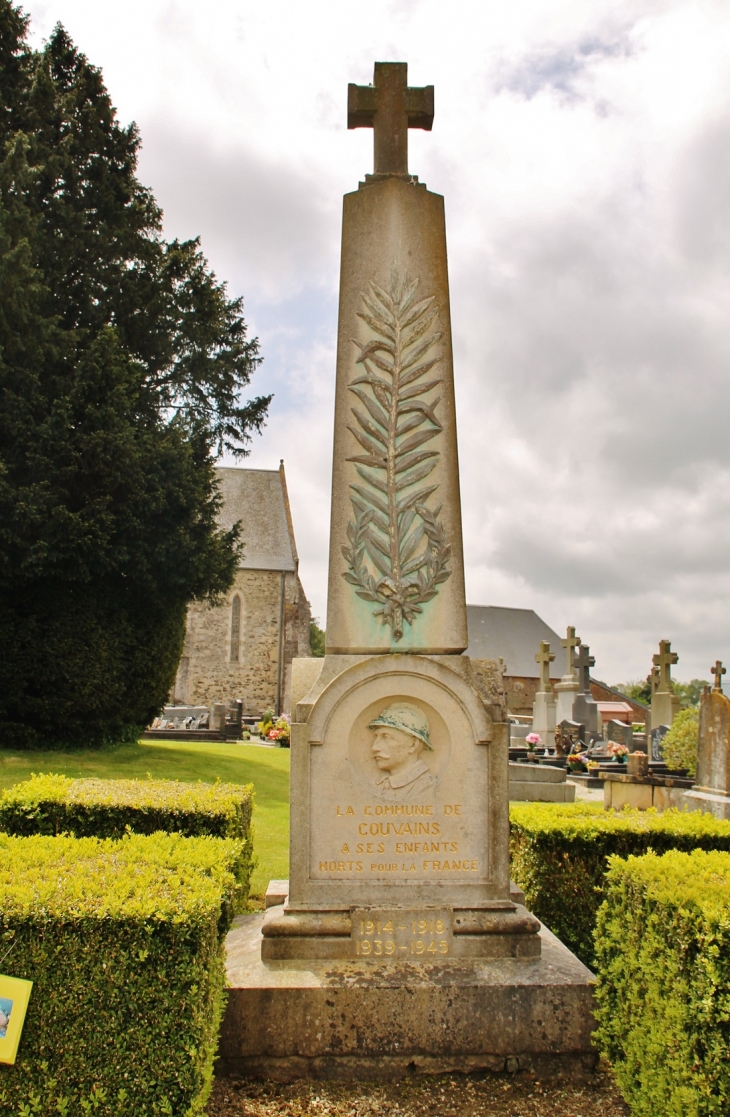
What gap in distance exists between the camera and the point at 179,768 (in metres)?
14.8

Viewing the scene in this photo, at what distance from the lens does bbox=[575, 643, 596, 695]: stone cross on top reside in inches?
963

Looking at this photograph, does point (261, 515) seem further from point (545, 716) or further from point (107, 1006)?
point (107, 1006)

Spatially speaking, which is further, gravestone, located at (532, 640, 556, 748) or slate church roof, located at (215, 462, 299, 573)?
slate church roof, located at (215, 462, 299, 573)

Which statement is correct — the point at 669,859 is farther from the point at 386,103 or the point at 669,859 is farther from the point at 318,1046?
the point at 386,103

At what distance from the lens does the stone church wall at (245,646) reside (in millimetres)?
36406

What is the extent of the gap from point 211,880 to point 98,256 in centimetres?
1748

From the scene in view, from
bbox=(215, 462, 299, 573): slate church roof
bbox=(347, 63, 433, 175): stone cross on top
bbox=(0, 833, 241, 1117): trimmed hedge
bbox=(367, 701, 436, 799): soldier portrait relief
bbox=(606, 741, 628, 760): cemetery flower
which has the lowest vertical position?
bbox=(606, 741, 628, 760): cemetery flower

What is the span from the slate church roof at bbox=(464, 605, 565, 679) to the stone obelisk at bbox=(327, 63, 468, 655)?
122 feet

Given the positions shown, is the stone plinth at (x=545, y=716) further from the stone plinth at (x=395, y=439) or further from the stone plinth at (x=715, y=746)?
the stone plinth at (x=395, y=439)

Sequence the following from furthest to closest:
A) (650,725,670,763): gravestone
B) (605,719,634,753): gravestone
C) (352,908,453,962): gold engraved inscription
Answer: (605,719,634,753): gravestone
(650,725,670,763): gravestone
(352,908,453,962): gold engraved inscription

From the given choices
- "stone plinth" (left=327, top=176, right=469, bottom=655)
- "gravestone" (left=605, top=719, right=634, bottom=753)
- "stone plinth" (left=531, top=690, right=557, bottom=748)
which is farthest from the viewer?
"stone plinth" (left=531, top=690, right=557, bottom=748)

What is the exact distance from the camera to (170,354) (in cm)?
1914

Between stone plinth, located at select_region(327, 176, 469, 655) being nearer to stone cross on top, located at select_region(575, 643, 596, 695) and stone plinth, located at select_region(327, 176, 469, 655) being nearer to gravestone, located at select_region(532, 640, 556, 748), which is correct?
gravestone, located at select_region(532, 640, 556, 748)

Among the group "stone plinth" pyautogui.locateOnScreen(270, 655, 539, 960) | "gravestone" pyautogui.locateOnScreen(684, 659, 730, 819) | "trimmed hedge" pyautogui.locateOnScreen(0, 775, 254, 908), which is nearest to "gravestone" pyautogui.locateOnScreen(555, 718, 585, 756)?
"gravestone" pyautogui.locateOnScreen(684, 659, 730, 819)
